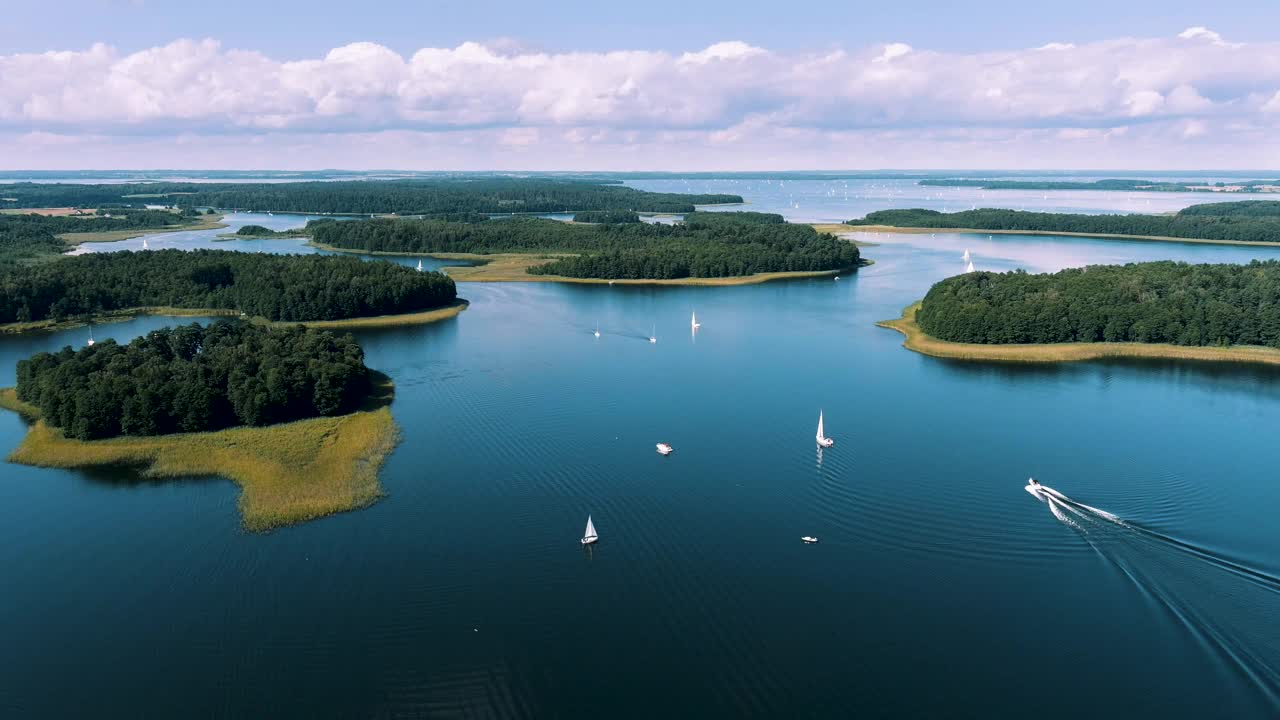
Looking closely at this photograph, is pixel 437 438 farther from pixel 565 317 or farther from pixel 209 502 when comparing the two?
pixel 565 317

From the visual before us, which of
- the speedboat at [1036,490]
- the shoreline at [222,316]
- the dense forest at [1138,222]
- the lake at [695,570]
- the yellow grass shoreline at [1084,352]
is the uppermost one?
the dense forest at [1138,222]

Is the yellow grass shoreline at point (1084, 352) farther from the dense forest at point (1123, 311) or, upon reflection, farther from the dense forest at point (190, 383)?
the dense forest at point (190, 383)

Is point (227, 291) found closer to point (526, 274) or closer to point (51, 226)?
point (526, 274)

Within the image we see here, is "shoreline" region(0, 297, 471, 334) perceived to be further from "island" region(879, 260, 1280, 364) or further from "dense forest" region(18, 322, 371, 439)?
"island" region(879, 260, 1280, 364)

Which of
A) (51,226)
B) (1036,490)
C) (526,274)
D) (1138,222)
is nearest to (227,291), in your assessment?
(526,274)

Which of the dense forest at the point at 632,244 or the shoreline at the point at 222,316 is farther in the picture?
the dense forest at the point at 632,244

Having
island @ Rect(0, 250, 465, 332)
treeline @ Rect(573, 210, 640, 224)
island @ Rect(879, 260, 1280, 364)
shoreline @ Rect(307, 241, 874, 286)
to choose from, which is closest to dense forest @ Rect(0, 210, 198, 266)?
island @ Rect(0, 250, 465, 332)

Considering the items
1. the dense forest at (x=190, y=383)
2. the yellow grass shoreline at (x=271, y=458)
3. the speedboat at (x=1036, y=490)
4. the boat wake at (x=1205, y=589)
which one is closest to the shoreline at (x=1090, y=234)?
the speedboat at (x=1036, y=490)
